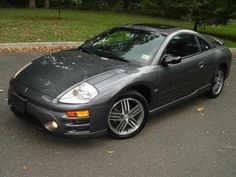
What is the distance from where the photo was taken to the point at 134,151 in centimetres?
449

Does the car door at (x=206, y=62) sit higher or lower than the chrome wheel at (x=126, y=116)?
higher

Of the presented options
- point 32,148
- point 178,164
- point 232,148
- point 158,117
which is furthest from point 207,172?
point 32,148

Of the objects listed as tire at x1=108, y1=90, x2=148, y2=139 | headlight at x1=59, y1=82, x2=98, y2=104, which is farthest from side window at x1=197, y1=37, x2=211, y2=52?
headlight at x1=59, y1=82, x2=98, y2=104

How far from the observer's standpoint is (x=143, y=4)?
72.4ft

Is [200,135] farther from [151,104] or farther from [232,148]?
[151,104]

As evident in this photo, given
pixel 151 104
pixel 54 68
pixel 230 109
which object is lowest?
pixel 230 109

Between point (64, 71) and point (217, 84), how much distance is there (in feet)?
10.9

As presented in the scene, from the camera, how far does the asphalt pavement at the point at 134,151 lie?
401cm

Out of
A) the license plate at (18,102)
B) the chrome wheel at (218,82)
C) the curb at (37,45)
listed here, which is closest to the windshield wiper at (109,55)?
the license plate at (18,102)

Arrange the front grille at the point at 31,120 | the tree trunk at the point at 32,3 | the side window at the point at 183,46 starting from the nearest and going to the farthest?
the front grille at the point at 31,120, the side window at the point at 183,46, the tree trunk at the point at 32,3

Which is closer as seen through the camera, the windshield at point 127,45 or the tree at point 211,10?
A: the windshield at point 127,45

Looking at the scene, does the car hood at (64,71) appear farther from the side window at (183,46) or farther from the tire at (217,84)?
the tire at (217,84)

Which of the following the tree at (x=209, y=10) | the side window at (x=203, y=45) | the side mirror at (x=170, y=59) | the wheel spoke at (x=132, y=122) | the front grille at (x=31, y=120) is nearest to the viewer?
the front grille at (x=31, y=120)

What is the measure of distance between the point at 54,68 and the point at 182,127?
2.05 metres
